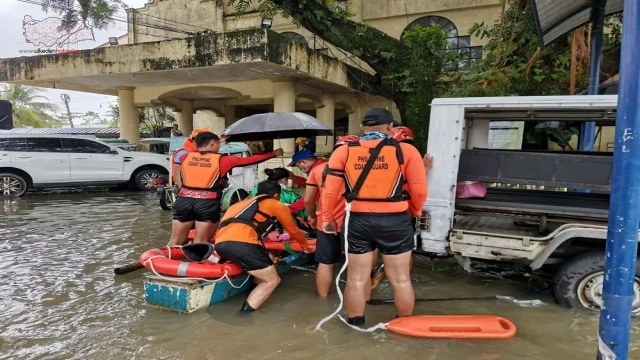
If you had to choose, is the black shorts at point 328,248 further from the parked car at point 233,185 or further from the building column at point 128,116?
the building column at point 128,116

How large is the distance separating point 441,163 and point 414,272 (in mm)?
1725

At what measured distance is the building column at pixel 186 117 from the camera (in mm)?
16750

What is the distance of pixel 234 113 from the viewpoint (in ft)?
60.2

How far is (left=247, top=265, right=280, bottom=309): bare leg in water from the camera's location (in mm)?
4000

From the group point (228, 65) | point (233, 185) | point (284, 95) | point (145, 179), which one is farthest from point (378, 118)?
point (145, 179)

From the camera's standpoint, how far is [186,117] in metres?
16.9

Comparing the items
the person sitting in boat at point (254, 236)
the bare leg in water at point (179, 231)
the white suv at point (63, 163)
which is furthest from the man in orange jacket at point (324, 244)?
the white suv at point (63, 163)

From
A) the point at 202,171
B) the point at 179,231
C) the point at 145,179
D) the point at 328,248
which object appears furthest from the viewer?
the point at 145,179

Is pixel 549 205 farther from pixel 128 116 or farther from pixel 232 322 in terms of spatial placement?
pixel 128 116

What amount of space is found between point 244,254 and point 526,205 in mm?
2720

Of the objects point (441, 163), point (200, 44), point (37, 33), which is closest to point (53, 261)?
point (441, 163)

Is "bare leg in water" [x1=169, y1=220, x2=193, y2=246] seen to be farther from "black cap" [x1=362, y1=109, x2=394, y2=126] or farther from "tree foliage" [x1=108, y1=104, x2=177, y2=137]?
"tree foliage" [x1=108, y1=104, x2=177, y2=137]

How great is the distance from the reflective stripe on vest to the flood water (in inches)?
30.2

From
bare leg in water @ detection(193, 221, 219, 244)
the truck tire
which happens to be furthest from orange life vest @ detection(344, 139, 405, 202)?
the truck tire
